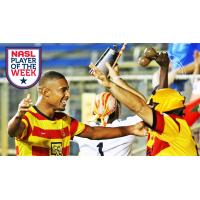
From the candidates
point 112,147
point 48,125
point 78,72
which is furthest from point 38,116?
point 112,147

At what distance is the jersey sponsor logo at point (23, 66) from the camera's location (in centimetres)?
709

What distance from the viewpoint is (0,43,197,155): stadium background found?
7.07 meters

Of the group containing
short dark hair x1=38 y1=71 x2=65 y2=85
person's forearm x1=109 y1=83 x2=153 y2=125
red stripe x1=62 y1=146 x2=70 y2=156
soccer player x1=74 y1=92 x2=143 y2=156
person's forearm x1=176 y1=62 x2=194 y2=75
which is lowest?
red stripe x1=62 y1=146 x2=70 y2=156

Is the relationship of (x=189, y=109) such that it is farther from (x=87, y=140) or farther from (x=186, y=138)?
(x=87, y=140)

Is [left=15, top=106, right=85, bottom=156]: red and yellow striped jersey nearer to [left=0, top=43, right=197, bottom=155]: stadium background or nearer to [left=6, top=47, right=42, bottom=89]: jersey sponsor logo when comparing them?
[left=0, top=43, right=197, bottom=155]: stadium background

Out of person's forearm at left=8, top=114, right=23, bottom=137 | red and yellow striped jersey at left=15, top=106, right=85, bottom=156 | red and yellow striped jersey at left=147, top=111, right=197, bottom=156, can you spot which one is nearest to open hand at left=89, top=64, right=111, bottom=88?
red and yellow striped jersey at left=15, top=106, right=85, bottom=156

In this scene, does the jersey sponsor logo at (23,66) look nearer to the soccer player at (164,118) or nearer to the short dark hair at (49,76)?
the short dark hair at (49,76)

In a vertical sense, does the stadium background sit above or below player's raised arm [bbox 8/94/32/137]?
above

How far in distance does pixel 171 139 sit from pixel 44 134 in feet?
2.50

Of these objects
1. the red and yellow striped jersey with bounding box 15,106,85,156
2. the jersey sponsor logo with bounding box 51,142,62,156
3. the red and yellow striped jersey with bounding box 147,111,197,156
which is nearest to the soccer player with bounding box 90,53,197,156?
the red and yellow striped jersey with bounding box 147,111,197,156

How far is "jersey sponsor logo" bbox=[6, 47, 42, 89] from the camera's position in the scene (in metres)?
7.09

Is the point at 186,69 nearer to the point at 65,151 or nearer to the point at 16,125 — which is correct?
the point at 65,151
